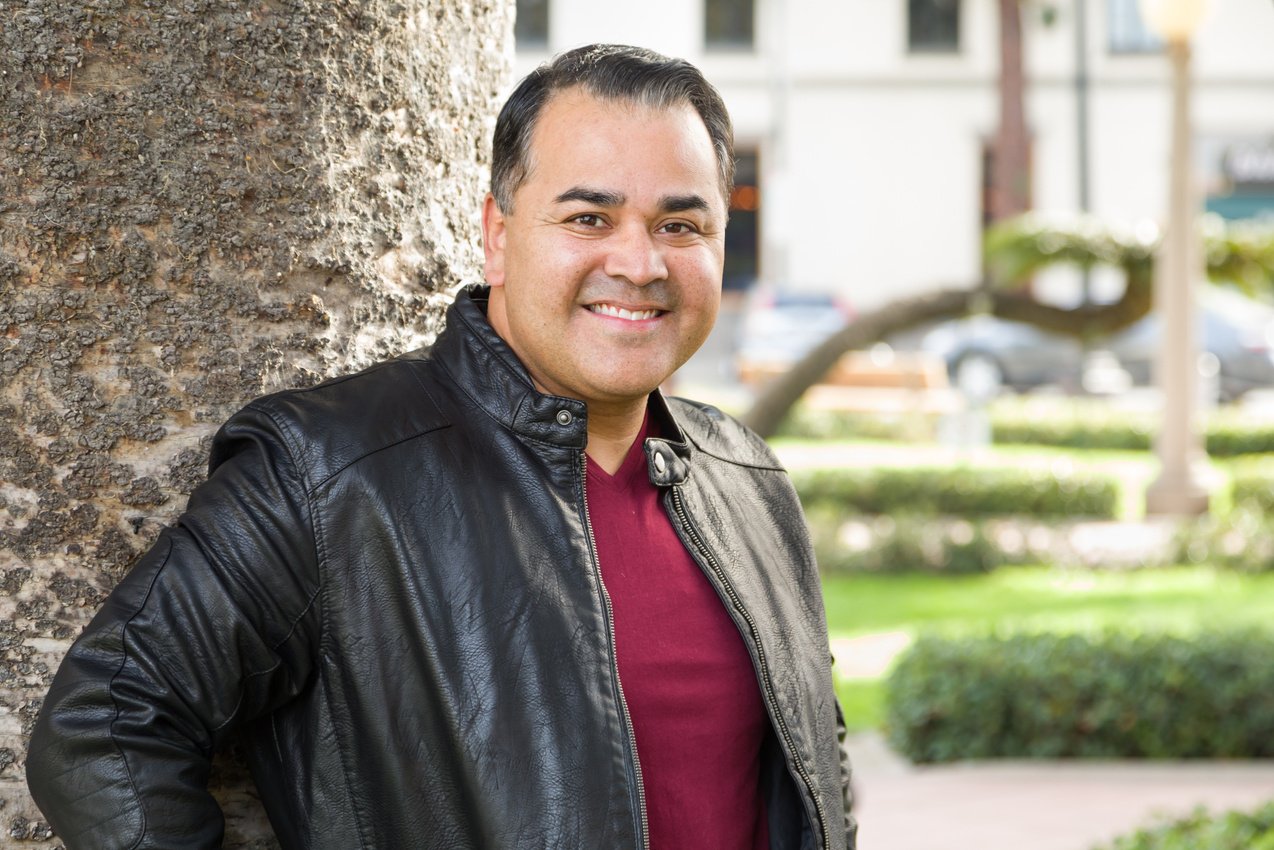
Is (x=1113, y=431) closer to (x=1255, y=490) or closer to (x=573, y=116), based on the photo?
(x=1255, y=490)

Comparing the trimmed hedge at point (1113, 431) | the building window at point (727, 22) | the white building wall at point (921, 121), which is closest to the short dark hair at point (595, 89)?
the trimmed hedge at point (1113, 431)

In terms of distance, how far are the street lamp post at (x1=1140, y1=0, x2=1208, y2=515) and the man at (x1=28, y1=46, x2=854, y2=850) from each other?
893 cm

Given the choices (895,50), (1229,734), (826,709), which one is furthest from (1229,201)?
(826,709)

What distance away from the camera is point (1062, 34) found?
95.0ft

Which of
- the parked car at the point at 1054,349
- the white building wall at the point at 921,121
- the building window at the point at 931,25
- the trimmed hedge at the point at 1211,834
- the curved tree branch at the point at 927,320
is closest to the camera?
the trimmed hedge at the point at 1211,834

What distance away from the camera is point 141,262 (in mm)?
1806

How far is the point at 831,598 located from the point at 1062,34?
22146mm

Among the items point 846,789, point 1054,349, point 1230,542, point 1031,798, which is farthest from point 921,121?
point 846,789

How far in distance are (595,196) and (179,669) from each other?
2.33 feet

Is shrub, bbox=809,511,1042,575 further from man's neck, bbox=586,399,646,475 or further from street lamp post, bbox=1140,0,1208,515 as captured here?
man's neck, bbox=586,399,646,475

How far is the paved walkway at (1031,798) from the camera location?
5445 mm

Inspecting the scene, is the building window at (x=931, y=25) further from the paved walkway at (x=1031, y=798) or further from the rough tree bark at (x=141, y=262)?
the rough tree bark at (x=141, y=262)

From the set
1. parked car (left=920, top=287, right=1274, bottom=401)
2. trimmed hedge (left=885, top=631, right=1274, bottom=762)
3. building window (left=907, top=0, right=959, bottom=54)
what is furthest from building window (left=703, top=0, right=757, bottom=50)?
trimmed hedge (left=885, top=631, right=1274, bottom=762)

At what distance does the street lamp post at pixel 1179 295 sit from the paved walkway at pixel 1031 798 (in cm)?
485
